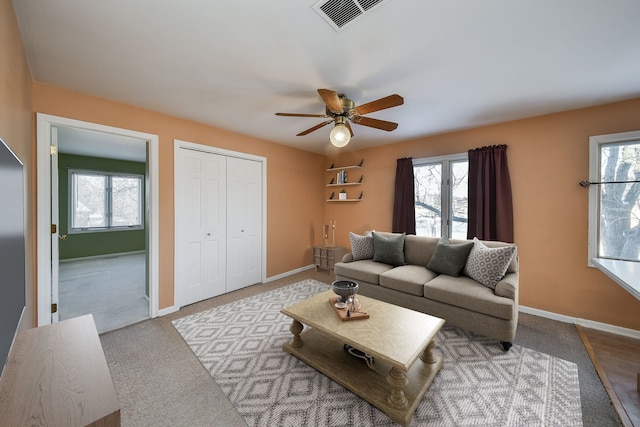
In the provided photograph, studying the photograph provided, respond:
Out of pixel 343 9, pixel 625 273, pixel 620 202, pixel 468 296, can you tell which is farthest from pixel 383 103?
pixel 620 202

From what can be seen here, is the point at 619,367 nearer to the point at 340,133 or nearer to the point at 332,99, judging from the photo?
the point at 340,133

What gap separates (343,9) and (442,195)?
303cm

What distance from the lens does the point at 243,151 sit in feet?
Result: 12.3

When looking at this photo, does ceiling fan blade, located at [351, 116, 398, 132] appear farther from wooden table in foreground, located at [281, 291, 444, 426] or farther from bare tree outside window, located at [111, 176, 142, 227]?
bare tree outside window, located at [111, 176, 142, 227]

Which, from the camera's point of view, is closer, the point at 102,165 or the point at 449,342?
the point at 449,342

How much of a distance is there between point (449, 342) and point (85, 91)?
4.20m

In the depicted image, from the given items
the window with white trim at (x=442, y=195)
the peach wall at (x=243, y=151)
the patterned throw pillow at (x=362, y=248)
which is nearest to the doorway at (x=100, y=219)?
the peach wall at (x=243, y=151)

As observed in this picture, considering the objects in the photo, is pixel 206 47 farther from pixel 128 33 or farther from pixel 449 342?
pixel 449 342

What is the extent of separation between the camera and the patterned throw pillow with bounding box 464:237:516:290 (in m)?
2.43

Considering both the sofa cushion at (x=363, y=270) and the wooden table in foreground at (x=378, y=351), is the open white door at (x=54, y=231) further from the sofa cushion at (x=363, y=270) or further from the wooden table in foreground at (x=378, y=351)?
the sofa cushion at (x=363, y=270)

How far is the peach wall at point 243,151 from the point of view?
240 centimetres

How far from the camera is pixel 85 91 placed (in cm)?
237

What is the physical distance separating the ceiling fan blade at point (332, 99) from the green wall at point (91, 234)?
6.44m

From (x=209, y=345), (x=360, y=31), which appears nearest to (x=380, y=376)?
(x=209, y=345)
